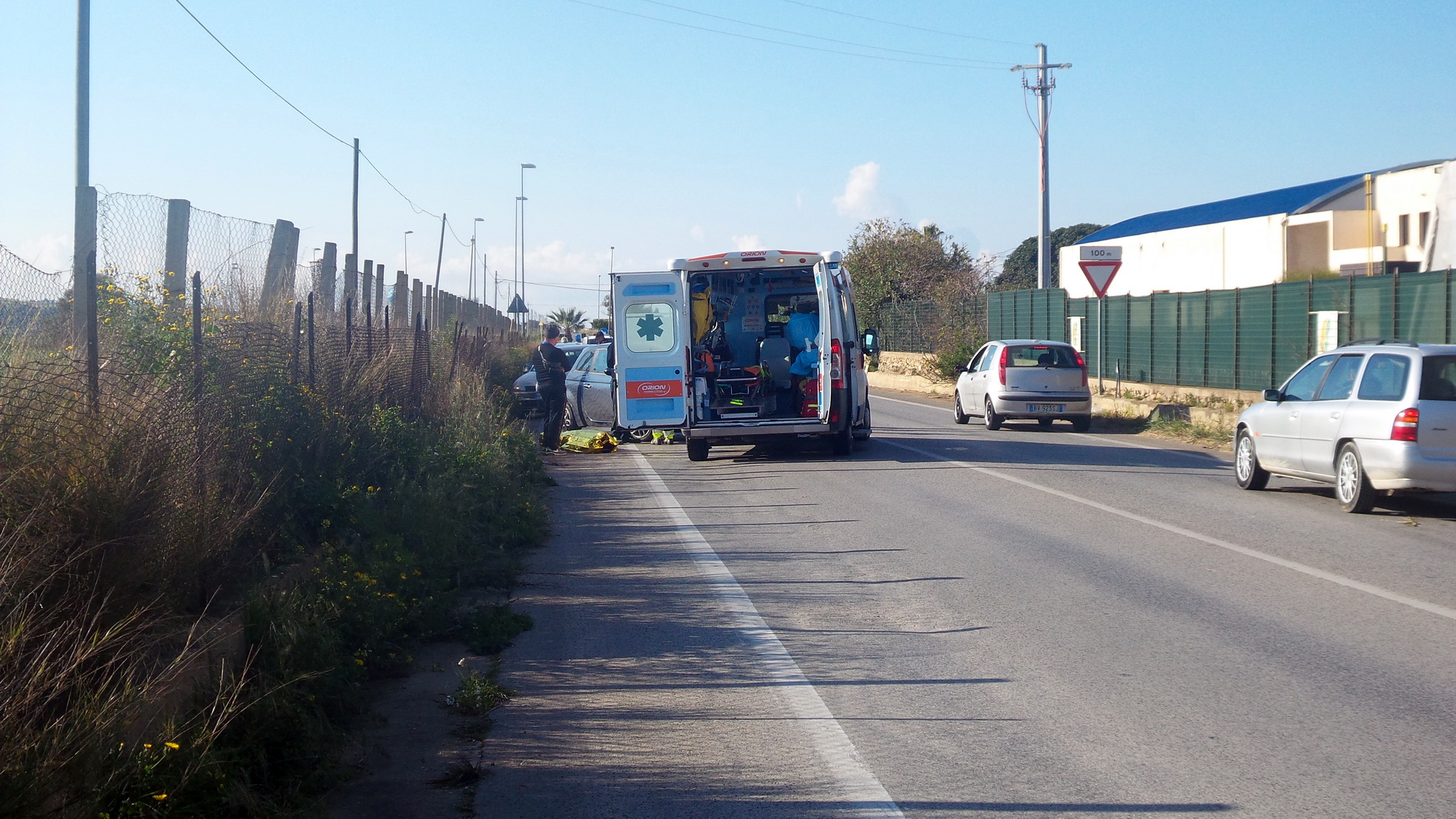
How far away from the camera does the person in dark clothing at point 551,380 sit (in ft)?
58.7

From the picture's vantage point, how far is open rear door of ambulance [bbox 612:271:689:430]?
1573 centimetres

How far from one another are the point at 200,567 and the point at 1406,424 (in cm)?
989

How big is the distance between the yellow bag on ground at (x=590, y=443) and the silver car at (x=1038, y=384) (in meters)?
7.09

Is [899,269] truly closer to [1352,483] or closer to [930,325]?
[930,325]

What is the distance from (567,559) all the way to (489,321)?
36.7 metres

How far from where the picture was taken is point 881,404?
98.4 ft

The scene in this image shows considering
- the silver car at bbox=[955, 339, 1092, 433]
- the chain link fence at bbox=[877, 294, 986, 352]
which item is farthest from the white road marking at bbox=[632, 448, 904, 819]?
the chain link fence at bbox=[877, 294, 986, 352]

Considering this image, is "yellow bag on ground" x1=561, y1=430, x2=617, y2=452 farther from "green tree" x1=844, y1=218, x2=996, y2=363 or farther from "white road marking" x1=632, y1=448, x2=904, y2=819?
"green tree" x1=844, y1=218, x2=996, y2=363

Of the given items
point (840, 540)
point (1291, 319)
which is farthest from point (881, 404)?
point (840, 540)

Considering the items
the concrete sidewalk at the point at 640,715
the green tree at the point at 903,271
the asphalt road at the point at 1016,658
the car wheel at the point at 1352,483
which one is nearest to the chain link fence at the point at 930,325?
the green tree at the point at 903,271

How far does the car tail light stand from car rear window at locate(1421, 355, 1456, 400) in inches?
6.9

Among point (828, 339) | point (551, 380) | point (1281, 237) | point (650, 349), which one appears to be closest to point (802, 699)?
point (828, 339)

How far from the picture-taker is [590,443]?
61.2 feet

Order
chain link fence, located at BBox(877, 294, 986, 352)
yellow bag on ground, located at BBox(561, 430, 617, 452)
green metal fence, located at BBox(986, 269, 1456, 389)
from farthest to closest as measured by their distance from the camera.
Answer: chain link fence, located at BBox(877, 294, 986, 352), green metal fence, located at BBox(986, 269, 1456, 389), yellow bag on ground, located at BBox(561, 430, 617, 452)
